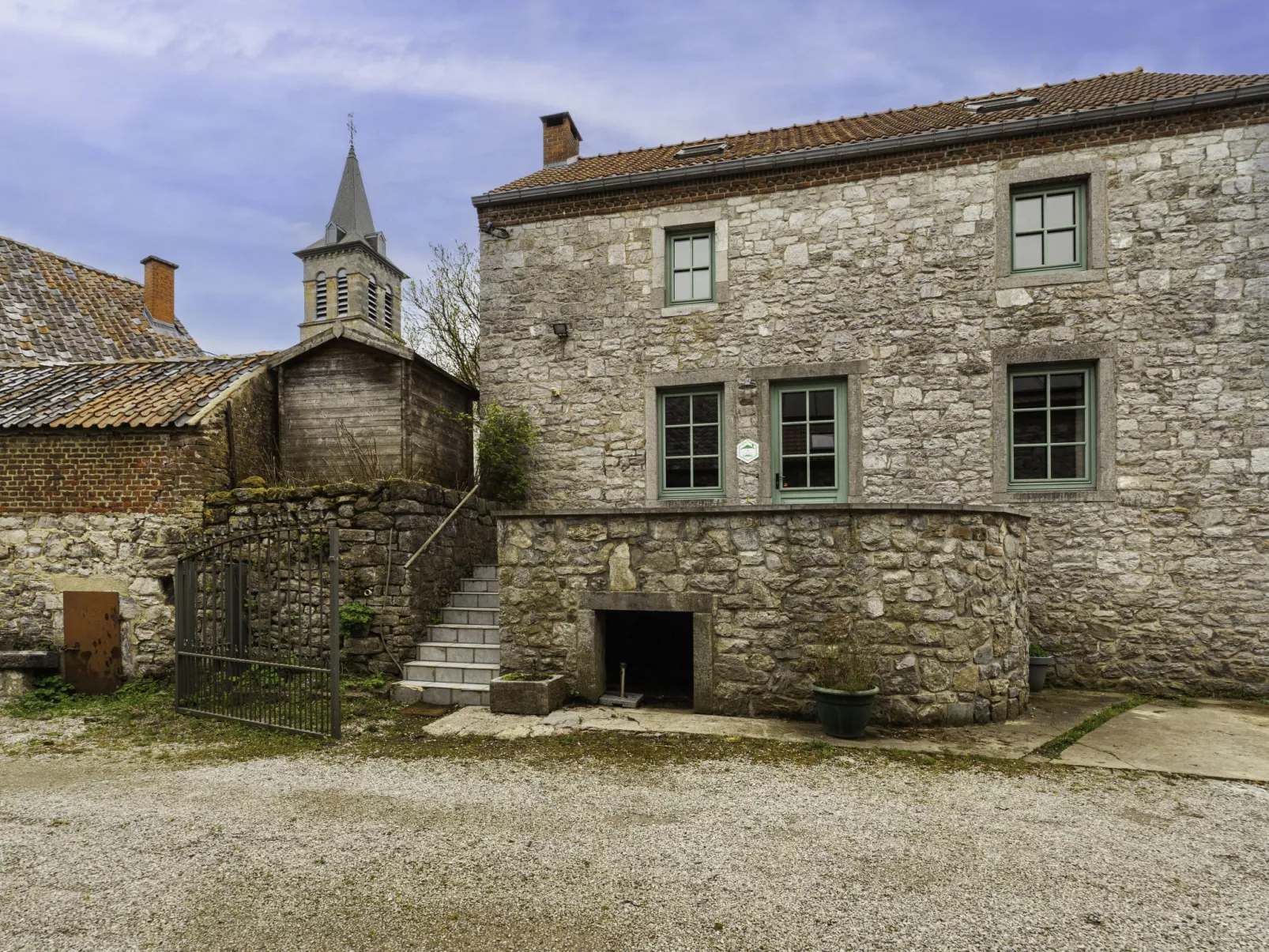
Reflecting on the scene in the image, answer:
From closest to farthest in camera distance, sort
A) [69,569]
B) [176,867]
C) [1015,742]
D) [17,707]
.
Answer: [176,867]
[1015,742]
[17,707]
[69,569]

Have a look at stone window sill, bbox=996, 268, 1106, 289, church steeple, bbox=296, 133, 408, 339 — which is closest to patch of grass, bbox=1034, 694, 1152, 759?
stone window sill, bbox=996, 268, 1106, 289

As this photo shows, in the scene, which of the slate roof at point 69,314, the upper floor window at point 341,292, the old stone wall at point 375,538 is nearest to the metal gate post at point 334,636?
the old stone wall at point 375,538

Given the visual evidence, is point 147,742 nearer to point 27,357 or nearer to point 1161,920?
point 1161,920

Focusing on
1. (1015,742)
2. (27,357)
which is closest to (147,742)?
(1015,742)

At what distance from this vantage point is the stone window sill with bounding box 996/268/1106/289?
8.89 meters

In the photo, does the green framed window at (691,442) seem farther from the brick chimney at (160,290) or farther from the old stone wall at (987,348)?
the brick chimney at (160,290)

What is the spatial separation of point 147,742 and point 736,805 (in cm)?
522

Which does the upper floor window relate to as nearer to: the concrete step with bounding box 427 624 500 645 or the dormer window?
the dormer window

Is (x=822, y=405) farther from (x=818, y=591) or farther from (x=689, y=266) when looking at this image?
(x=818, y=591)

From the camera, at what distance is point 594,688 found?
24.8 ft

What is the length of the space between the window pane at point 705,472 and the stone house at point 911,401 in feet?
0.15

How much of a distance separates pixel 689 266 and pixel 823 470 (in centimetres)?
329

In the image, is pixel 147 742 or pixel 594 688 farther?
pixel 594 688

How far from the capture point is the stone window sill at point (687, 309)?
10094 mm
